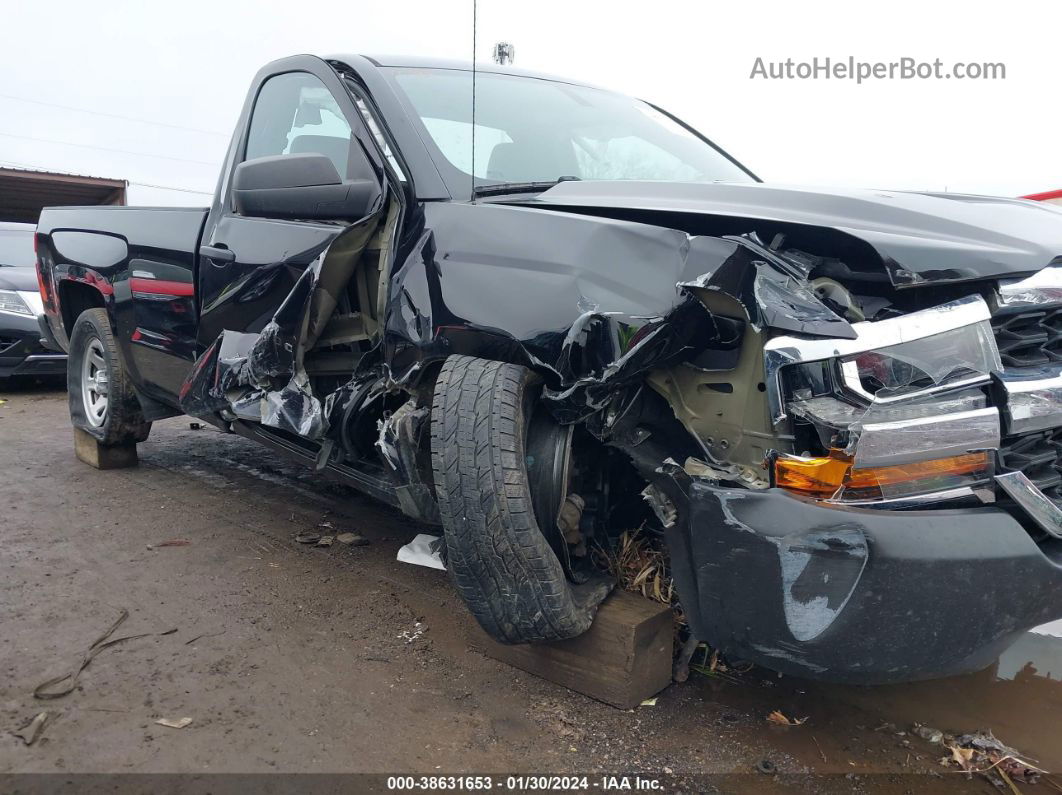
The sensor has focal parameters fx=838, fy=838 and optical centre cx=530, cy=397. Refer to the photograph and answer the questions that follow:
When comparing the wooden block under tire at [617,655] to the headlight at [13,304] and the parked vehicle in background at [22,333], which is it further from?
the headlight at [13,304]

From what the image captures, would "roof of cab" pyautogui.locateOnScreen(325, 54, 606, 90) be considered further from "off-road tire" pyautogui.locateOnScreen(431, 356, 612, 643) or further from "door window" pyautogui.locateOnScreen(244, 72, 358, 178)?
"off-road tire" pyautogui.locateOnScreen(431, 356, 612, 643)

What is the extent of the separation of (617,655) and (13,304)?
23.3ft

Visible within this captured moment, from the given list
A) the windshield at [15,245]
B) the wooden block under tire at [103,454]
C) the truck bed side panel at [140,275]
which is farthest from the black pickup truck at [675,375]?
the windshield at [15,245]

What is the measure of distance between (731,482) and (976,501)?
1.76ft

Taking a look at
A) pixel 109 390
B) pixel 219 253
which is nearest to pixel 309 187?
pixel 219 253

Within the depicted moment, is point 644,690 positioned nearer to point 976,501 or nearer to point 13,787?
point 976,501

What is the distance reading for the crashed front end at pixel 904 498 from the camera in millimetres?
1780

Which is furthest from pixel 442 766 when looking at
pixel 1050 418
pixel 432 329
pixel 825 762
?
pixel 1050 418

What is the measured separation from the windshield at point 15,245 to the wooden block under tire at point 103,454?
4221 mm

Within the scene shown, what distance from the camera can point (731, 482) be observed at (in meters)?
1.93

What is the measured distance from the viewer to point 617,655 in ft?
7.68

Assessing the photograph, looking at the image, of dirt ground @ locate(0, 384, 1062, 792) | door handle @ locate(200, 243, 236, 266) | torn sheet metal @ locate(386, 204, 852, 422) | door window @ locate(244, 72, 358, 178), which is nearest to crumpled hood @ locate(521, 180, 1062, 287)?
torn sheet metal @ locate(386, 204, 852, 422)

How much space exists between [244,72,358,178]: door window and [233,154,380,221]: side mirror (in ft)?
0.52

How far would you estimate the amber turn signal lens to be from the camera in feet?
5.98
